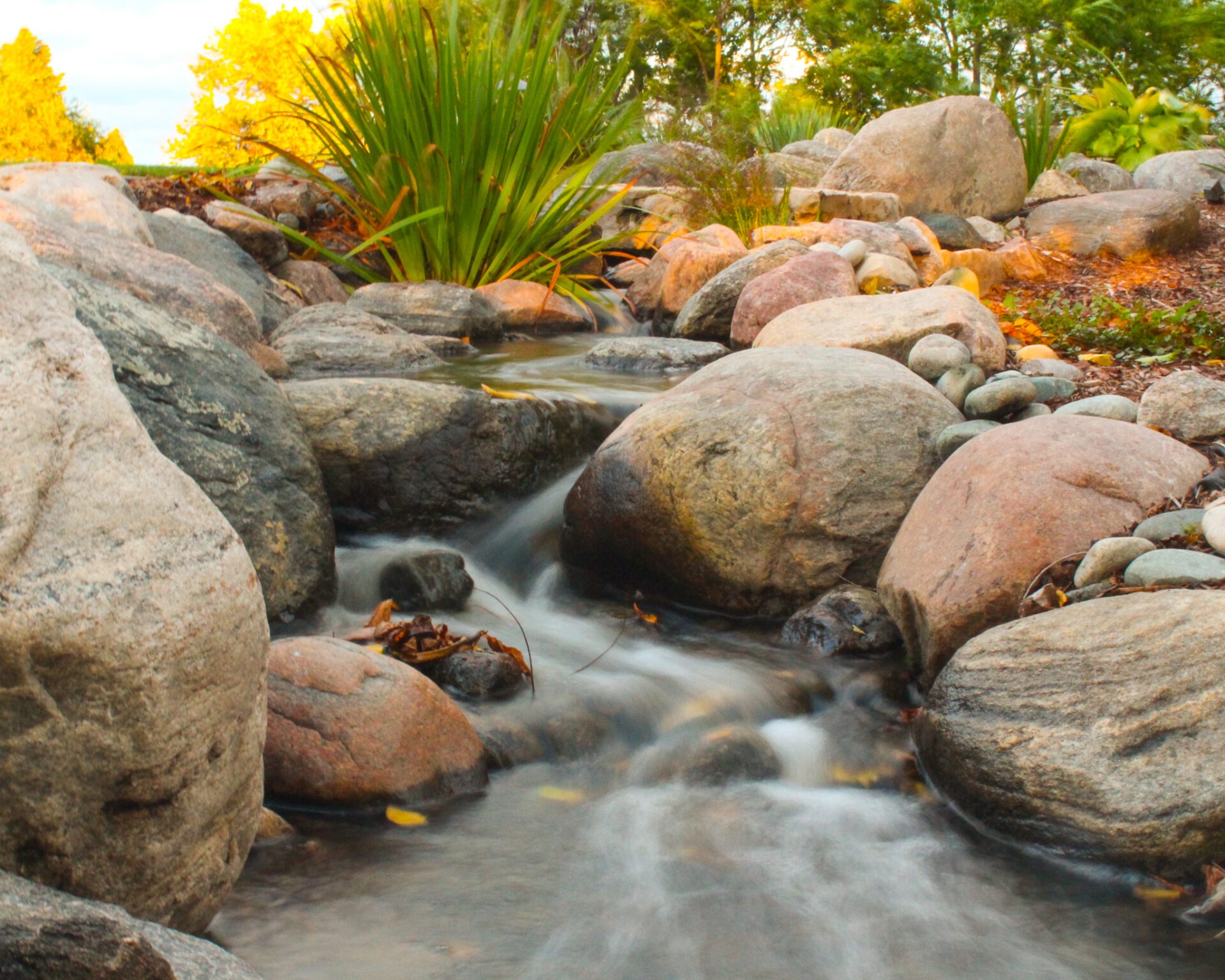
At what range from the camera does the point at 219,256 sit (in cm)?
742

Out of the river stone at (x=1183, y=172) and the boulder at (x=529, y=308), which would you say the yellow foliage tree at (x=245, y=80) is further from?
the river stone at (x=1183, y=172)

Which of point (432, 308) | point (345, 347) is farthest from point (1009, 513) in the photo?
point (432, 308)

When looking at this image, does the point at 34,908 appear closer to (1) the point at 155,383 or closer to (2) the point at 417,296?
(1) the point at 155,383

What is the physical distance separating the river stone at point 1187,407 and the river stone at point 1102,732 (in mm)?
A: 1644

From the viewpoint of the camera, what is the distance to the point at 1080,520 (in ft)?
11.4

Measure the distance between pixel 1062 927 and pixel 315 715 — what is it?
194cm

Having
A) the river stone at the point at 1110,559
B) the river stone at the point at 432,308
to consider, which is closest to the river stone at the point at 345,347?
the river stone at the point at 432,308

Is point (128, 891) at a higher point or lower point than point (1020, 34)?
lower

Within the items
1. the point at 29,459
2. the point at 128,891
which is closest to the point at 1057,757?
the point at 128,891

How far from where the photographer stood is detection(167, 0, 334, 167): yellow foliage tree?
1277cm

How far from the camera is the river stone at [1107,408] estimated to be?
14.6 ft

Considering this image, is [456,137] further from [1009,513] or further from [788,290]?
[1009,513]

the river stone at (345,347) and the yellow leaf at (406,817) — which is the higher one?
the river stone at (345,347)

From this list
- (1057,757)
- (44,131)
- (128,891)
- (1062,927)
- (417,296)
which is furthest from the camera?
(44,131)
